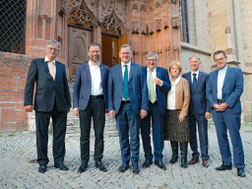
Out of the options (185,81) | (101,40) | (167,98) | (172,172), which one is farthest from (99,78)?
(101,40)

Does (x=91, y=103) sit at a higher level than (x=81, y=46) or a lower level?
lower

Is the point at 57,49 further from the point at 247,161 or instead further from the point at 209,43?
the point at 209,43

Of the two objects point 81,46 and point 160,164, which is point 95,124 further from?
point 81,46

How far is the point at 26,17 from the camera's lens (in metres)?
6.73

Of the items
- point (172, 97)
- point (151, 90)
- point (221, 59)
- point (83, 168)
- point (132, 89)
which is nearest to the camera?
point (83, 168)

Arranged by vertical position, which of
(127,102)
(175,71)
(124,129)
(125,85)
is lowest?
(124,129)

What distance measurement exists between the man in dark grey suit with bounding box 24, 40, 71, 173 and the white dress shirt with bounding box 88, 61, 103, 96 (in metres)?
0.47

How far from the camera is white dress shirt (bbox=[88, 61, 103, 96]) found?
3.28m

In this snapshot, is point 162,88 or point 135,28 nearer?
point 162,88

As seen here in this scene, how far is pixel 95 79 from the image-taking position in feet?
10.8

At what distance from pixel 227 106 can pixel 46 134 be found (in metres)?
2.67

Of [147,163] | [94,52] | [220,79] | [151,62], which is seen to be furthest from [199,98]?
[94,52]

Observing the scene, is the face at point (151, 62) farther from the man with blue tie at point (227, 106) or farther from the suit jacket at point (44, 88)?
the suit jacket at point (44, 88)

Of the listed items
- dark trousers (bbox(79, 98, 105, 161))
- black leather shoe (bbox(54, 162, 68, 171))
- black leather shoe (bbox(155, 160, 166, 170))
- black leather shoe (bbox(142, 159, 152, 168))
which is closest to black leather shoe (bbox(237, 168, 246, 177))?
black leather shoe (bbox(155, 160, 166, 170))
